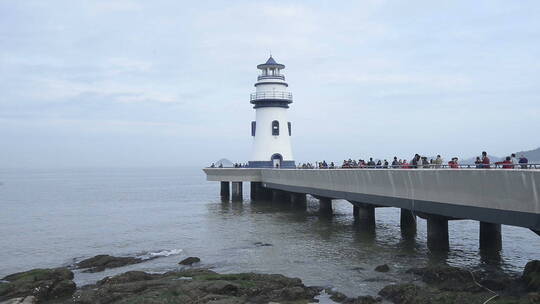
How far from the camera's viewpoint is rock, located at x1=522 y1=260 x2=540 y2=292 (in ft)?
46.6

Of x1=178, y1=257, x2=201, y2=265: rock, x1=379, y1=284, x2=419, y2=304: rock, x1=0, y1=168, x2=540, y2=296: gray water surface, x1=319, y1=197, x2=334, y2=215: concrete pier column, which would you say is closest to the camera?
x1=379, y1=284, x2=419, y2=304: rock

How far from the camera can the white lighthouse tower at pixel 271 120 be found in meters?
48.6

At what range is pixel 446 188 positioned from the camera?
18531mm

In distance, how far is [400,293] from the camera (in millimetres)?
14703

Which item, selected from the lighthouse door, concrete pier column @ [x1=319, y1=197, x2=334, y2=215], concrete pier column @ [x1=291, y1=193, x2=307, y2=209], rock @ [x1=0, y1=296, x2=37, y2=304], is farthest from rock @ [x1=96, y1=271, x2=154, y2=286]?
the lighthouse door

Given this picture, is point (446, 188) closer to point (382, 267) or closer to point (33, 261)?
point (382, 267)

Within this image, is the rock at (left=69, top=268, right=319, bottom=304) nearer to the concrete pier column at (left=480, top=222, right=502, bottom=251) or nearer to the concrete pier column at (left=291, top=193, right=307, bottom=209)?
the concrete pier column at (left=480, top=222, right=502, bottom=251)

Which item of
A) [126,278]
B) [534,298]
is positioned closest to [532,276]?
[534,298]

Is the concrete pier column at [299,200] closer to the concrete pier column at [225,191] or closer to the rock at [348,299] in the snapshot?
the concrete pier column at [225,191]

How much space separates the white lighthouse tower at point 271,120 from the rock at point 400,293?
3308 cm

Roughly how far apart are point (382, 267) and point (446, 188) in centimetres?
352

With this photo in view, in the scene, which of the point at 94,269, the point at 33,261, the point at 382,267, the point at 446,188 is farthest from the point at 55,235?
the point at 446,188

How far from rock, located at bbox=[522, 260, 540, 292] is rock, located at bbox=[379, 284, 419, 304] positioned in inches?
118

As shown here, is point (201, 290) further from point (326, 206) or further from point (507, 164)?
point (326, 206)
